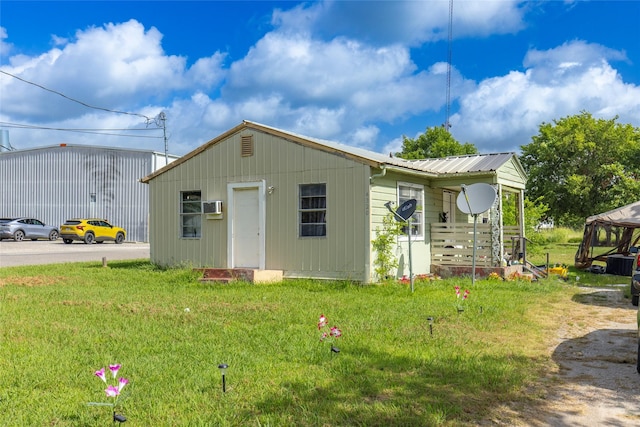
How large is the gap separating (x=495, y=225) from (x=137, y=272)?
915 cm

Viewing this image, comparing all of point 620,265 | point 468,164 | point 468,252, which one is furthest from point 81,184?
point 620,265

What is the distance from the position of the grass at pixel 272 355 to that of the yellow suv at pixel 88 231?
786 inches

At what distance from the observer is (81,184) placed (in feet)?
117

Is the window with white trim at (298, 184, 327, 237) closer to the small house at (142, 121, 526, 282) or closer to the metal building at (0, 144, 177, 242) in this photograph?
the small house at (142, 121, 526, 282)

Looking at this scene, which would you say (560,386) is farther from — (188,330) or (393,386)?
(188,330)

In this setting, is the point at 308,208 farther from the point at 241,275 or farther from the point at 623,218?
the point at 623,218

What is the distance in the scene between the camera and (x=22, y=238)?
30734mm

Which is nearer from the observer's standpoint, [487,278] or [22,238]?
[487,278]

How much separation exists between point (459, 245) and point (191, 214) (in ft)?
22.8

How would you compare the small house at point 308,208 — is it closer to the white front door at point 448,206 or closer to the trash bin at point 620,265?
the white front door at point 448,206

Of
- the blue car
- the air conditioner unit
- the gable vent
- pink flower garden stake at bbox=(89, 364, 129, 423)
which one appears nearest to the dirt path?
pink flower garden stake at bbox=(89, 364, 129, 423)

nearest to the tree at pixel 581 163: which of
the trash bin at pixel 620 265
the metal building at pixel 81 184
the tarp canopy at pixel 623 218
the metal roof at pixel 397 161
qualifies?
the tarp canopy at pixel 623 218

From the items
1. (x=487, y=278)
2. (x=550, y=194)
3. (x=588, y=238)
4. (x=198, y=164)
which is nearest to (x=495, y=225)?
(x=487, y=278)

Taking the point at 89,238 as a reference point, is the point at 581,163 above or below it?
above
